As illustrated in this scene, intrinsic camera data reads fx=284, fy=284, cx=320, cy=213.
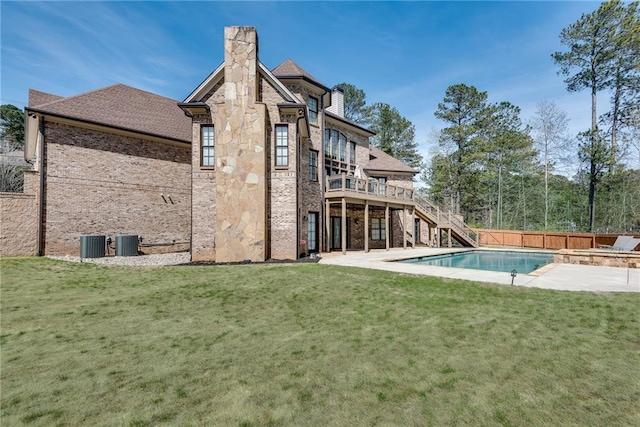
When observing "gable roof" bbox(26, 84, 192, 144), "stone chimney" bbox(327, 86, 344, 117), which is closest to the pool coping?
"gable roof" bbox(26, 84, 192, 144)

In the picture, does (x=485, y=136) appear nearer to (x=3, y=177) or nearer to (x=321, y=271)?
(x=321, y=271)

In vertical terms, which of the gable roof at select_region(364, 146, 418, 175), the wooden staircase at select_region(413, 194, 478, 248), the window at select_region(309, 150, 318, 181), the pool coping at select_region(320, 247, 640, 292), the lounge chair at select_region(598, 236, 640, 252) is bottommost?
the pool coping at select_region(320, 247, 640, 292)

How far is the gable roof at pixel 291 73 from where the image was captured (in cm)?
1583

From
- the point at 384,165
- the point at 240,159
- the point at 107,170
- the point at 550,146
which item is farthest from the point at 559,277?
the point at 550,146

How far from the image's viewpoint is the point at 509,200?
109 ft

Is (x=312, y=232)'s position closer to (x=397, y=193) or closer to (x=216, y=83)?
(x=397, y=193)

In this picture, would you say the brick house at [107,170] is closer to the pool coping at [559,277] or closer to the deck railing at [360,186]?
the deck railing at [360,186]

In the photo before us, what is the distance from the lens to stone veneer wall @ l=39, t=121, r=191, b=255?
43.4ft

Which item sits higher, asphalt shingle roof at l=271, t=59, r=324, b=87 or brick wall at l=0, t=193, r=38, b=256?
asphalt shingle roof at l=271, t=59, r=324, b=87

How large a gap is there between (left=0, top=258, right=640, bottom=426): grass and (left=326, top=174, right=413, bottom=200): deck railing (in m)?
10.3

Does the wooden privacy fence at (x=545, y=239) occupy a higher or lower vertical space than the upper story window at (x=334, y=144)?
lower

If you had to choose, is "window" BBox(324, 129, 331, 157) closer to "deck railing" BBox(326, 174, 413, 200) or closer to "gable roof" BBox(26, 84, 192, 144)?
"deck railing" BBox(326, 174, 413, 200)

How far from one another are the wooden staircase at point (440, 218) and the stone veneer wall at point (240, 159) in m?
13.0

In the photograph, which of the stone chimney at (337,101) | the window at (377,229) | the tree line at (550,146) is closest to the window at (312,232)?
the window at (377,229)
